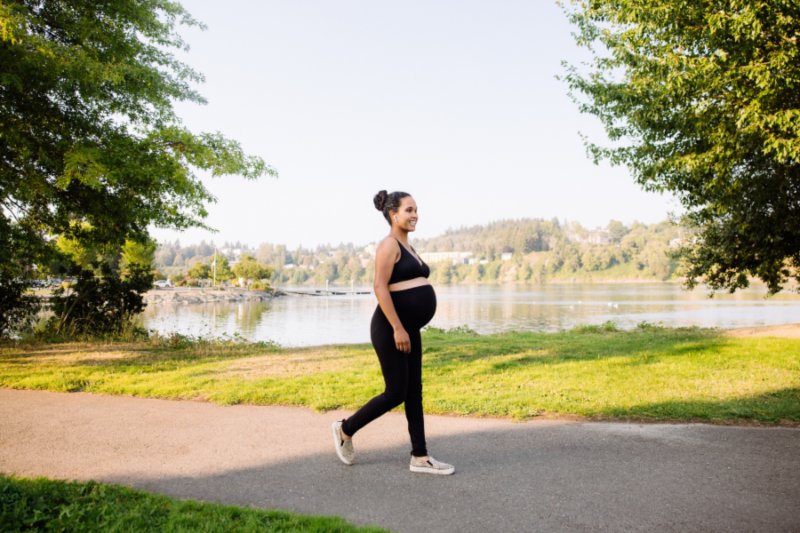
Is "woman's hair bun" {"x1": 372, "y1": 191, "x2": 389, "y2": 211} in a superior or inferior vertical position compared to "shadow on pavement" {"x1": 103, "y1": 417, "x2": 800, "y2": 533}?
superior

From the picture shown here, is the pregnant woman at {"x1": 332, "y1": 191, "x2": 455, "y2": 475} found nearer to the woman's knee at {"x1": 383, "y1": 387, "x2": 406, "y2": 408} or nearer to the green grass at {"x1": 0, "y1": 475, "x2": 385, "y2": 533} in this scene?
the woman's knee at {"x1": 383, "y1": 387, "x2": 406, "y2": 408}

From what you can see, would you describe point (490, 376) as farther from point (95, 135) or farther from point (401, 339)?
point (95, 135)

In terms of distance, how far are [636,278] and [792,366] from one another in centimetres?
17298

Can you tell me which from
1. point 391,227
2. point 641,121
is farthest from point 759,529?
point 641,121

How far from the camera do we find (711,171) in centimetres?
948

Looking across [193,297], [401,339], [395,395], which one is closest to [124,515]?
[395,395]

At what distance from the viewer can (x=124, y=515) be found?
125 inches

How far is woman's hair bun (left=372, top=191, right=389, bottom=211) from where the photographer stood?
434 centimetres

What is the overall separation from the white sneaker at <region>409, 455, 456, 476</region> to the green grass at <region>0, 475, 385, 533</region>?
108cm

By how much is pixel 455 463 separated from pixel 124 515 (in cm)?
239

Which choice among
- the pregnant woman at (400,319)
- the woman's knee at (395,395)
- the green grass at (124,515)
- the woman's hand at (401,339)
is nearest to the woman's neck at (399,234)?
the pregnant woman at (400,319)

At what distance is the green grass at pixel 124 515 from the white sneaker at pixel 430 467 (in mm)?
1078

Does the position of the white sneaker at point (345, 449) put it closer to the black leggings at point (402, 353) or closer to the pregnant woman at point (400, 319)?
the pregnant woman at point (400, 319)

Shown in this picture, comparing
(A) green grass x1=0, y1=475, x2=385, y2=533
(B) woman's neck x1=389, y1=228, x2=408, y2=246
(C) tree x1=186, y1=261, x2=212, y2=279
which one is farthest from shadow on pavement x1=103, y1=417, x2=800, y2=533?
(C) tree x1=186, y1=261, x2=212, y2=279
